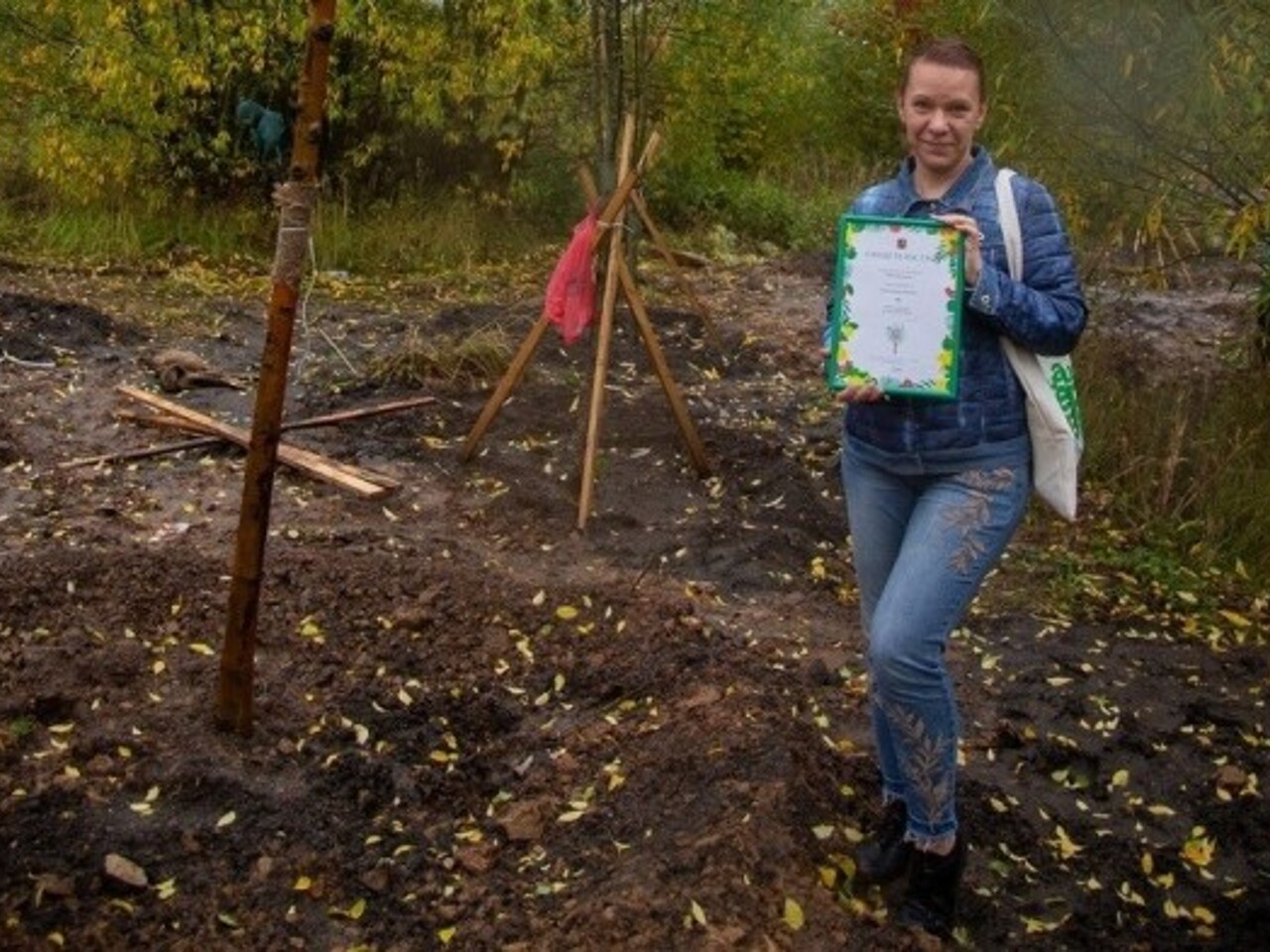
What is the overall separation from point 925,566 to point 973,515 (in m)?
0.14

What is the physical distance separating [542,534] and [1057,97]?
2991 millimetres

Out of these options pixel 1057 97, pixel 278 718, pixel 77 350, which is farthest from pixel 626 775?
pixel 77 350

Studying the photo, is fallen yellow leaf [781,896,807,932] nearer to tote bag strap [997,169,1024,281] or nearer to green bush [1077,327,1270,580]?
tote bag strap [997,169,1024,281]

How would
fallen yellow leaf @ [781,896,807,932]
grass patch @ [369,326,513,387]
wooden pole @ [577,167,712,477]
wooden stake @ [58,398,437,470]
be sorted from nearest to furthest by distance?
fallen yellow leaf @ [781,896,807,932]
wooden pole @ [577,167,712,477]
wooden stake @ [58,398,437,470]
grass patch @ [369,326,513,387]

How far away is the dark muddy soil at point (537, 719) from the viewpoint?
3406 mm

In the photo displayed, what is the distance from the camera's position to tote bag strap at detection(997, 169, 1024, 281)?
9.75ft

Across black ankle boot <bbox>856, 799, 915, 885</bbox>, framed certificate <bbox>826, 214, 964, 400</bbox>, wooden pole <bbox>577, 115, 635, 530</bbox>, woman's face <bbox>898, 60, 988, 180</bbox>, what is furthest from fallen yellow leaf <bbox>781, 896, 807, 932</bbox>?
wooden pole <bbox>577, 115, 635, 530</bbox>

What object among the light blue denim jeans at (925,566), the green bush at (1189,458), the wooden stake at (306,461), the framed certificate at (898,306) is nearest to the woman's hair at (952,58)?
the framed certificate at (898,306)

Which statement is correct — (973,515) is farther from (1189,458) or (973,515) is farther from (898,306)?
(1189,458)

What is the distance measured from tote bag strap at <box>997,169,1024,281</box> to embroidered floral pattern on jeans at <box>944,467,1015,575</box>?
391 millimetres

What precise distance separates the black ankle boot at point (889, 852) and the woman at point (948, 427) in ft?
0.75

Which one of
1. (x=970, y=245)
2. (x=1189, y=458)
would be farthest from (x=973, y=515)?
(x=1189, y=458)

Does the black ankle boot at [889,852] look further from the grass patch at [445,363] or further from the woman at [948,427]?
the grass patch at [445,363]

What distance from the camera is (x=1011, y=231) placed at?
297 cm
